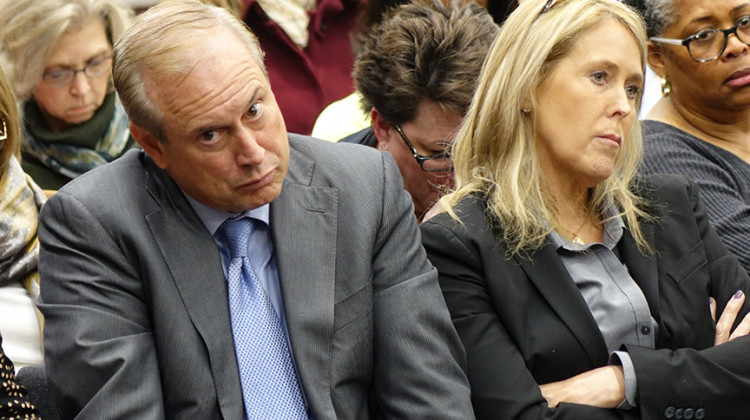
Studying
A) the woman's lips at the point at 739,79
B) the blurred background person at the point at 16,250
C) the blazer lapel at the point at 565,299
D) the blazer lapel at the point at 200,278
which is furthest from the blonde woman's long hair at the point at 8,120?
the woman's lips at the point at 739,79

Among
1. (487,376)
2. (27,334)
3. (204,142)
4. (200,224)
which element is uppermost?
(204,142)

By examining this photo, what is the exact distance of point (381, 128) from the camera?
3463 millimetres

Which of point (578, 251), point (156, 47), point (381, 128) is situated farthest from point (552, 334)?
point (156, 47)

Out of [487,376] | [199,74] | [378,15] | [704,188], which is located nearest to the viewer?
[199,74]

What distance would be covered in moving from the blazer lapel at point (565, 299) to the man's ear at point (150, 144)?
3.02ft

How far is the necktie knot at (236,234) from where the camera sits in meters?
2.53

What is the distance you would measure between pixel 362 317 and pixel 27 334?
0.95 meters

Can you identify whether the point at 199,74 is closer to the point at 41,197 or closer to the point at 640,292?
the point at 41,197

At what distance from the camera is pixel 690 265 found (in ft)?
9.49

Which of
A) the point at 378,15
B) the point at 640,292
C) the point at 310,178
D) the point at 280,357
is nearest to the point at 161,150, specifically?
the point at 310,178

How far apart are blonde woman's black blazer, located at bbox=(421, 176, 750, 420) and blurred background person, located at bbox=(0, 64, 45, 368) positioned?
3.55 feet

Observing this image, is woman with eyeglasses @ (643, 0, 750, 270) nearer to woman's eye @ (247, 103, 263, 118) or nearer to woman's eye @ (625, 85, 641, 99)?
woman's eye @ (625, 85, 641, 99)

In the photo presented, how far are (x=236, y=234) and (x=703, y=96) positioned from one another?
1872mm

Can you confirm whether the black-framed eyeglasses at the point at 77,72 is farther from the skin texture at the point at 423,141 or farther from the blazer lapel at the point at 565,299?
the blazer lapel at the point at 565,299
